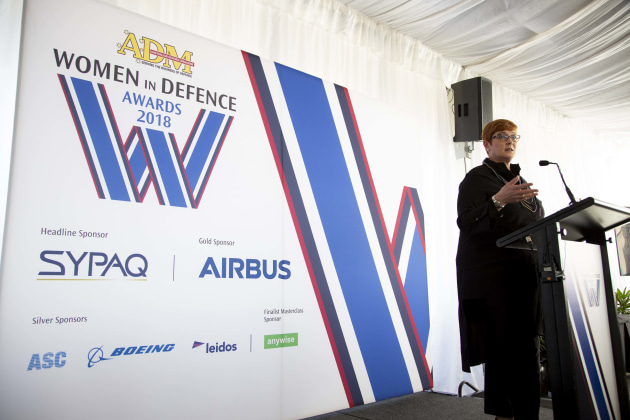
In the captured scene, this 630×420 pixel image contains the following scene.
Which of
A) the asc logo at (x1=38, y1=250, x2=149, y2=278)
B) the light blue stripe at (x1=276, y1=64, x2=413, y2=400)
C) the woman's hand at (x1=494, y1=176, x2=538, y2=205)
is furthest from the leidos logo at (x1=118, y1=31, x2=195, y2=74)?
the woman's hand at (x1=494, y1=176, x2=538, y2=205)

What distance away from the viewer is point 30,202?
191 centimetres

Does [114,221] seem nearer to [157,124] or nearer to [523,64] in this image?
[157,124]

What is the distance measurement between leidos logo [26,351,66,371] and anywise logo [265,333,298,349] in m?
1.05

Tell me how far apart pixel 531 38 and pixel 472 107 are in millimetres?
712

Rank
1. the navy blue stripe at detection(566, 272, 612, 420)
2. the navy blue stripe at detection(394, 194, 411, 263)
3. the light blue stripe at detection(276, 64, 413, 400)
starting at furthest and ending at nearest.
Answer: the navy blue stripe at detection(394, 194, 411, 263), the light blue stripe at detection(276, 64, 413, 400), the navy blue stripe at detection(566, 272, 612, 420)

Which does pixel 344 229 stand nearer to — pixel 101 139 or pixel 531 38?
pixel 101 139

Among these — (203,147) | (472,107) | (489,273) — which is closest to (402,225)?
(472,107)

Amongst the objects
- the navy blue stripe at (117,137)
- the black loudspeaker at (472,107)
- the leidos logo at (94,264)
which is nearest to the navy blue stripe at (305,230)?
the navy blue stripe at (117,137)

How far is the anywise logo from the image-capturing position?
Answer: 2.59m

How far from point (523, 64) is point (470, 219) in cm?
300

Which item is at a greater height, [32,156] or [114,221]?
[32,156]

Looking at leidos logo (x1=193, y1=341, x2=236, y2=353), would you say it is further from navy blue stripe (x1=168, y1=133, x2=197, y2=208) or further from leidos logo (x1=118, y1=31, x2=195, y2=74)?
leidos logo (x1=118, y1=31, x2=195, y2=74)

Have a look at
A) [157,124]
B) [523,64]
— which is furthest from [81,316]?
[523,64]

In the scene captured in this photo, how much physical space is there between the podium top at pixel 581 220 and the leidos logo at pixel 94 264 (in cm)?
163
